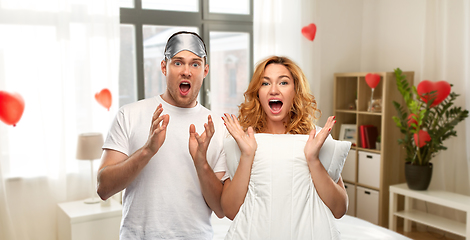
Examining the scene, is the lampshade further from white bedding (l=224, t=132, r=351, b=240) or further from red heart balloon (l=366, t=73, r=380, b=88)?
red heart balloon (l=366, t=73, r=380, b=88)

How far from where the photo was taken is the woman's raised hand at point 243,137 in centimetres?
143

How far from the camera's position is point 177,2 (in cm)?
377

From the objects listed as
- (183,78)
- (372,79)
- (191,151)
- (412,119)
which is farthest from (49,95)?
(412,119)

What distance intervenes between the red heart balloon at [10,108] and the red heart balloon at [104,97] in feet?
1.73

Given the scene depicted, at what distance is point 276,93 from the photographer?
154 centimetres

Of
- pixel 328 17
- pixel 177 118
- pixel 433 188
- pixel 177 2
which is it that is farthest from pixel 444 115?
pixel 177 118

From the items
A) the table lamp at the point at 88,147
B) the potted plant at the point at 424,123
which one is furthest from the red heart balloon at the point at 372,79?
the table lamp at the point at 88,147

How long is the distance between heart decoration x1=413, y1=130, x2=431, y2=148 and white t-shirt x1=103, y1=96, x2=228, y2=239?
2.48 meters

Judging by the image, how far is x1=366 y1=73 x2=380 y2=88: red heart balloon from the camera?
3.84 meters

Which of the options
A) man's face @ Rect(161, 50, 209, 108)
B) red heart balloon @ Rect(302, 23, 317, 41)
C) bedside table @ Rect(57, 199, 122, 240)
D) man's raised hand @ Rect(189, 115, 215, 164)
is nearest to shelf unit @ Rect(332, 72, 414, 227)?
red heart balloon @ Rect(302, 23, 317, 41)


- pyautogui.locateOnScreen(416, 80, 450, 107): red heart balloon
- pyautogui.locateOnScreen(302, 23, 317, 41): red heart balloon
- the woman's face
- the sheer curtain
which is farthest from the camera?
pyautogui.locateOnScreen(302, 23, 317, 41): red heart balloon

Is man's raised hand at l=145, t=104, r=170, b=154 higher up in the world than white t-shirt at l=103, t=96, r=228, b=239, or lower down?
higher up

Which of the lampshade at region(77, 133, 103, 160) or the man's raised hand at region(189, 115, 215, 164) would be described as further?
the lampshade at region(77, 133, 103, 160)

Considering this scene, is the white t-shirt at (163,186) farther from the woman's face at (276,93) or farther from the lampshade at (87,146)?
the lampshade at (87,146)
